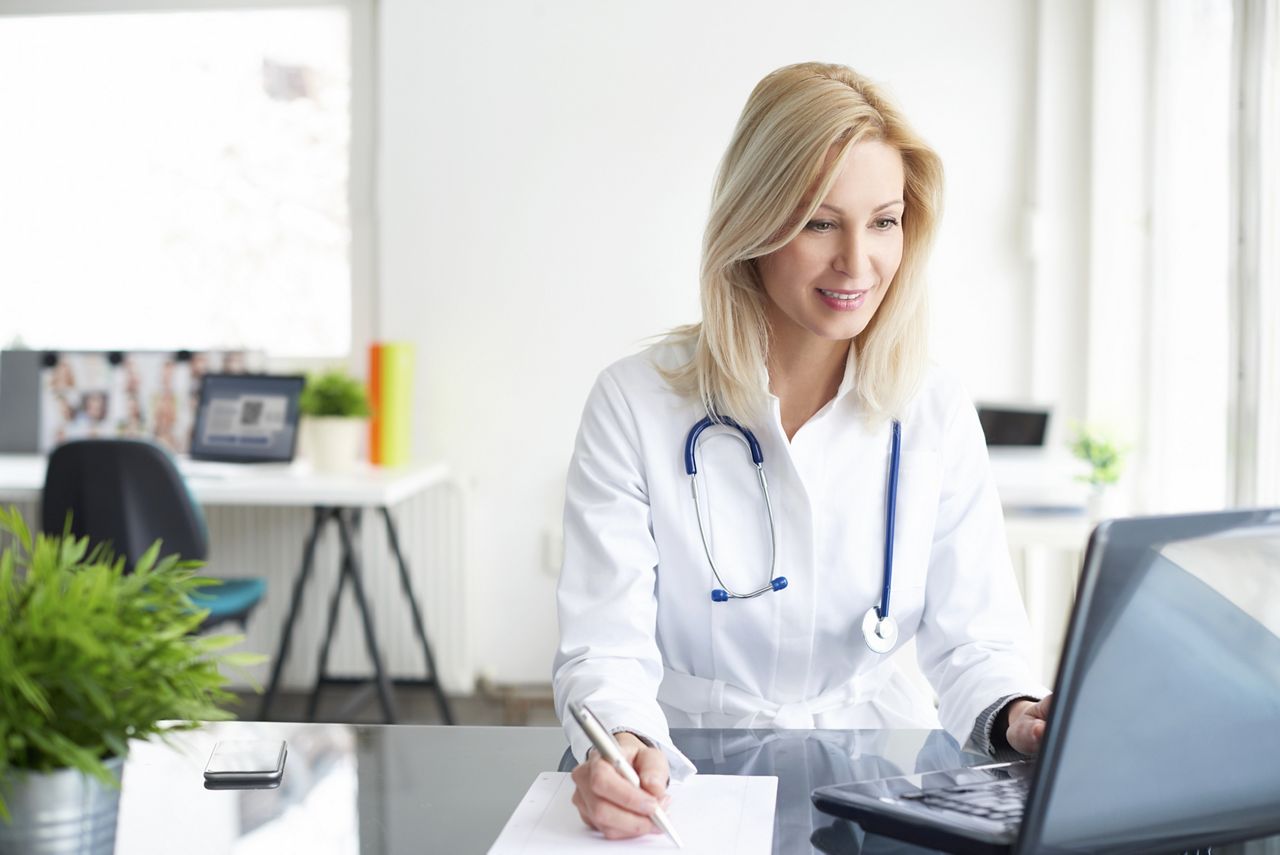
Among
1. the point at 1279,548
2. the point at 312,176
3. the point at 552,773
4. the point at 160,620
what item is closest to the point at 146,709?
the point at 160,620

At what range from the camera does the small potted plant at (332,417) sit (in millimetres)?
3336

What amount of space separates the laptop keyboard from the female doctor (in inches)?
14.8

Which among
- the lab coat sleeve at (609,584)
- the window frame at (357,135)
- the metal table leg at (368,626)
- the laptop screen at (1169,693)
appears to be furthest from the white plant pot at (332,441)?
the laptop screen at (1169,693)

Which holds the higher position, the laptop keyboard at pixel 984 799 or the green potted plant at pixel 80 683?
the green potted plant at pixel 80 683

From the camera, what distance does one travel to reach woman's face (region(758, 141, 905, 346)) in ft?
4.45

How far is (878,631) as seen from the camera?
Result: 1.39 m

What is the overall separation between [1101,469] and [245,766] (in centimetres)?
226

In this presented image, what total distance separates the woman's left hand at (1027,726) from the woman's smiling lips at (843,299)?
1.53ft

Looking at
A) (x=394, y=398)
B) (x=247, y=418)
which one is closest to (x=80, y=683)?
(x=394, y=398)

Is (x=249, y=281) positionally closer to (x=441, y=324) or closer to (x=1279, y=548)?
(x=441, y=324)

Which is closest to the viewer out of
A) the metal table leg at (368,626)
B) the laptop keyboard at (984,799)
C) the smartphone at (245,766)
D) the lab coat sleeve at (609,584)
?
the laptop keyboard at (984,799)

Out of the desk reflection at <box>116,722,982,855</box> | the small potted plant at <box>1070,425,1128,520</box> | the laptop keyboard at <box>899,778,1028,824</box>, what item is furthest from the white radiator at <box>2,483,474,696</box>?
the laptop keyboard at <box>899,778,1028,824</box>

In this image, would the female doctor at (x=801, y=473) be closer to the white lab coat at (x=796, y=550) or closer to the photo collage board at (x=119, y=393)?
the white lab coat at (x=796, y=550)

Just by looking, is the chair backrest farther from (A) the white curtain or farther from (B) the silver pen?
(A) the white curtain
